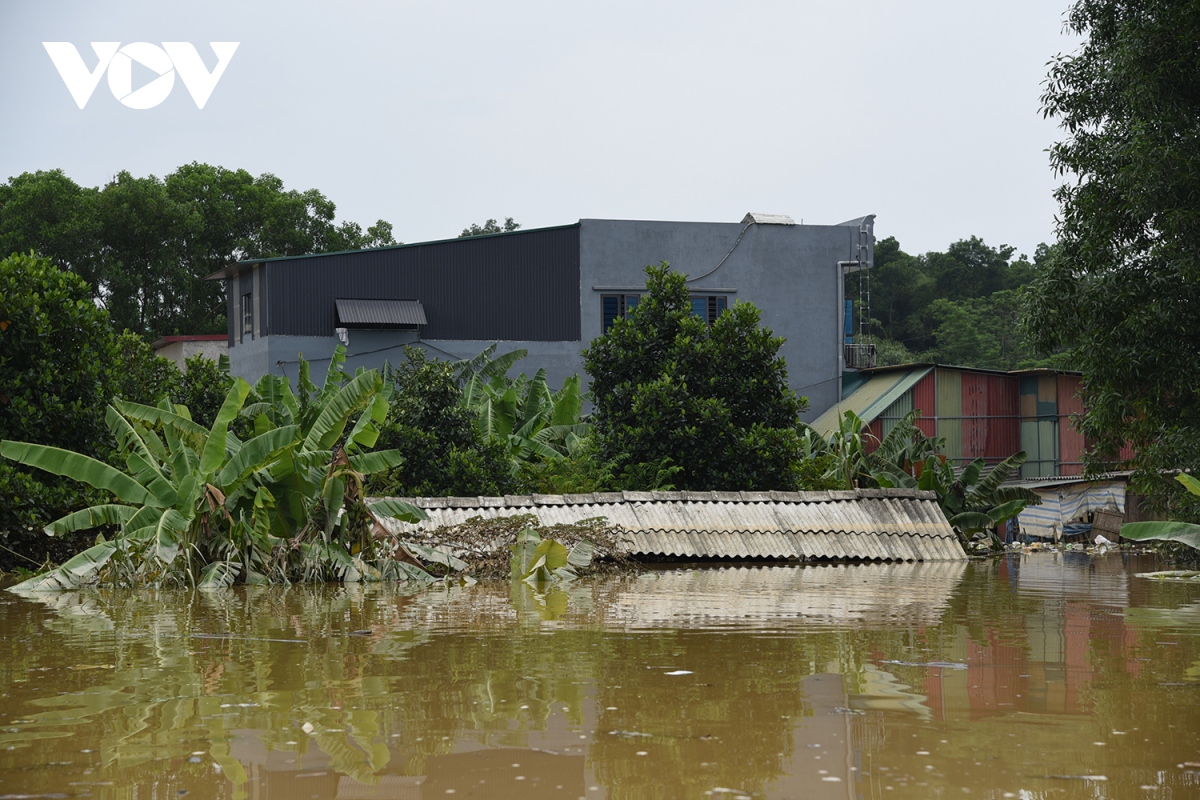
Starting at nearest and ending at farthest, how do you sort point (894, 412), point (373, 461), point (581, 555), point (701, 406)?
point (373, 461), point (581, 555), point (701, 406), point (894, 412)

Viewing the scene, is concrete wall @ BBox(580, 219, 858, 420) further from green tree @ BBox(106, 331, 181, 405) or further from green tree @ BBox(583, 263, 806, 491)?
green tree @ BBox(106, 331, 181, 405)

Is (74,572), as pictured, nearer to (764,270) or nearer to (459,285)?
(459,285)

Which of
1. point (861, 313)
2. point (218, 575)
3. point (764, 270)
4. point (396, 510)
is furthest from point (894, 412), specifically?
point (218, 575)

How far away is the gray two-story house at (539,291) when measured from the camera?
30.5 m

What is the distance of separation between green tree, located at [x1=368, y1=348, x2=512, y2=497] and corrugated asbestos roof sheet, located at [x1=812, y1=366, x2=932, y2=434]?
15600 millimetres

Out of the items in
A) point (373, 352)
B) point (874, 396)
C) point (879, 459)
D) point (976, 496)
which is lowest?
point (976, 496)

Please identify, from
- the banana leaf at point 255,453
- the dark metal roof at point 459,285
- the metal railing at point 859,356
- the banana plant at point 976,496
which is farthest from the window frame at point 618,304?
the banana leaf at point 255,453

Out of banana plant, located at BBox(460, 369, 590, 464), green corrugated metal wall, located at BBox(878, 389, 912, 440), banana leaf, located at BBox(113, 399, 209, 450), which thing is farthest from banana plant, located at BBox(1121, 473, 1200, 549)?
green corrugated metal wall, located at BBox(878, 389, 912, 440)

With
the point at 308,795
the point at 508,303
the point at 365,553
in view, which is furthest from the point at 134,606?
the point at 508,303

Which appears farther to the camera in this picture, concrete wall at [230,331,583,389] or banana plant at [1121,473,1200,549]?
concrete wall at [230,331,583,389]

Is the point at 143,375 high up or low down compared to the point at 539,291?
down

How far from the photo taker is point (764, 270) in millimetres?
33219

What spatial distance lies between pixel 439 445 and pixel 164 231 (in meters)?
30.8

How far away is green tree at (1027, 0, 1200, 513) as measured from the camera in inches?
627
